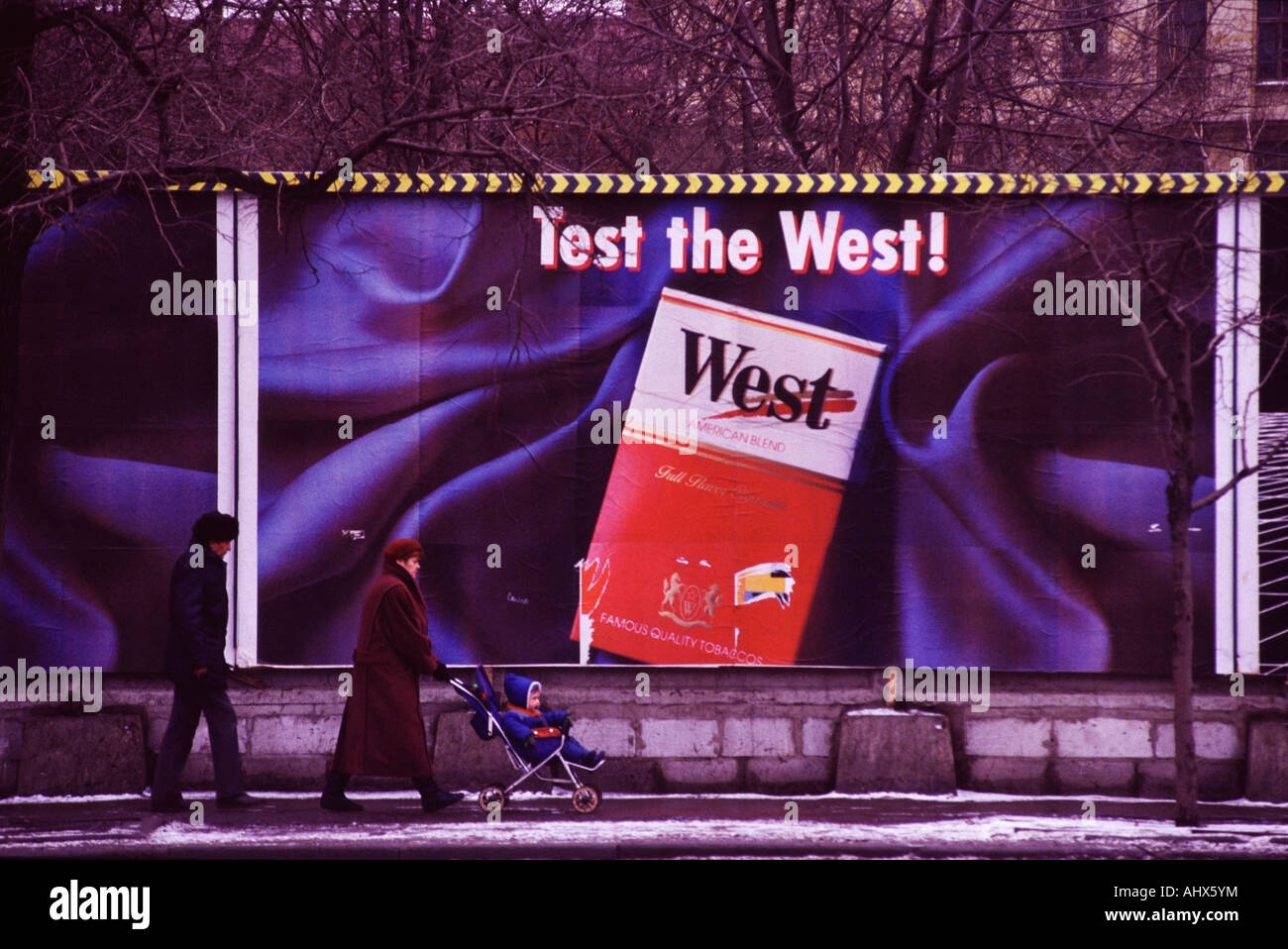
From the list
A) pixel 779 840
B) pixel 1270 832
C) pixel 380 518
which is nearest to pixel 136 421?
pixel 380 518

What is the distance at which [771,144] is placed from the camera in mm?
15297

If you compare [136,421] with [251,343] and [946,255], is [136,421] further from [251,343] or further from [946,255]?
[946,255]

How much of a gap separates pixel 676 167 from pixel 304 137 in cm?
377

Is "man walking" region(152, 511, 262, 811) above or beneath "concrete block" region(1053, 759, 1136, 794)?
above

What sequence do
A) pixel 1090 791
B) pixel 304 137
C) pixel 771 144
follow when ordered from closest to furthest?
pixel 1090 791 < pixel 304 137 < pixel 771 144

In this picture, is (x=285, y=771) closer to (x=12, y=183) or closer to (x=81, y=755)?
(x=81, y=755)

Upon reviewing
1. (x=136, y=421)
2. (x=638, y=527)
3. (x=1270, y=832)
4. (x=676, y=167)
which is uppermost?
(x=676, y=167)

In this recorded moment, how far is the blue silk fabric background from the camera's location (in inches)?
444

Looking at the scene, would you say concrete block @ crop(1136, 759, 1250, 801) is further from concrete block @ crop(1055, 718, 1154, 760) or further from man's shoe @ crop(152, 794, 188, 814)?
man's shoe @ crop(152, 794, 188, 814)

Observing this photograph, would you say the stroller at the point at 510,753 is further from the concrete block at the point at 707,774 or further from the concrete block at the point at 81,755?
the concrete block at the point at 81,755

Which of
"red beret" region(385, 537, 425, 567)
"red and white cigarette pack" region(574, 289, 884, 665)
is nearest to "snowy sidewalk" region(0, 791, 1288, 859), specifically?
"red and white cigarette pack" region(574, 289, 884, 665)

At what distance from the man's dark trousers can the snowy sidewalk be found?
0.26m

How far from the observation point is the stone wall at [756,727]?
36.7 ft

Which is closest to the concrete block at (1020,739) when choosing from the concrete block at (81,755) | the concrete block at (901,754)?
the concrete block at (901,754)
